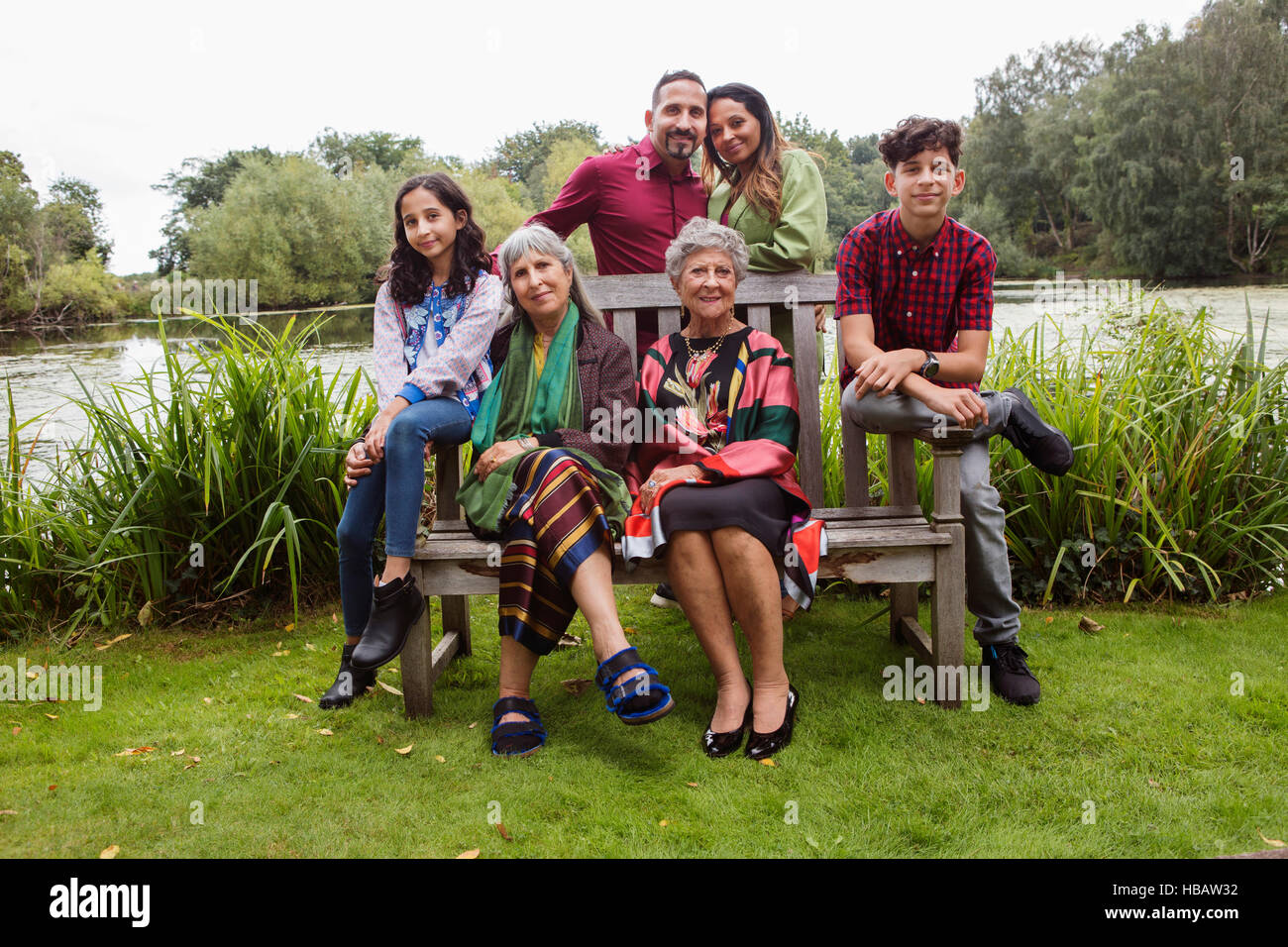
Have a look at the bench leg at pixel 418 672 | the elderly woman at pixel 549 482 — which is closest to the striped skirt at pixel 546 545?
the elderly woman at pixel 549 482

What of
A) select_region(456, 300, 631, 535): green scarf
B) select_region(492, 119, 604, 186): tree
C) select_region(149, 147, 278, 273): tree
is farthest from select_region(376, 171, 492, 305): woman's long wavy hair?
select_region(492, 119, 604, 186): tree

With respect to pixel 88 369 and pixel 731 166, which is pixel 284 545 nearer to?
pixel 731 166

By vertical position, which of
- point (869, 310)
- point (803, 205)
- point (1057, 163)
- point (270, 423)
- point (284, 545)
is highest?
point (1057, 163)

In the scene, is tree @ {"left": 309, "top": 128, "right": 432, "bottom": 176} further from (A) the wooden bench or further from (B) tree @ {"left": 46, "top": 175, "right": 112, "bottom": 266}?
(A) the wooden bench

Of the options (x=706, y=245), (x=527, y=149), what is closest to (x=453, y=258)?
(x=706, y=245)

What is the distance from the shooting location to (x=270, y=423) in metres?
3.72

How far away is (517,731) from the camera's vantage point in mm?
2627

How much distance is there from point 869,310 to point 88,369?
14.7 metres

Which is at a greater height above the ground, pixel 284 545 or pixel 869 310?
pixel 869 310

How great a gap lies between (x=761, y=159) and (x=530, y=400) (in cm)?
128

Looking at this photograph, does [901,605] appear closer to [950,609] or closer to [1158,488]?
[950,609]

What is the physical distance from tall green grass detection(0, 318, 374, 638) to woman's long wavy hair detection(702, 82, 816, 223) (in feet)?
6.45
